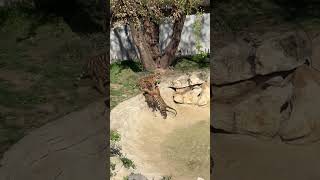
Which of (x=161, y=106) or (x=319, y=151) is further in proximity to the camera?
(x=161, y=106)

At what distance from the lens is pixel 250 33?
2.96m

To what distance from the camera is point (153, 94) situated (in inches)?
297

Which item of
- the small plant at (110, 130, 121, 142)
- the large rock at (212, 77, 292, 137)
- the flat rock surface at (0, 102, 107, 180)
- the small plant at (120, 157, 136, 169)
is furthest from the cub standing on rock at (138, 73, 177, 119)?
the flat rock surface at (0, 102, 107, 180)

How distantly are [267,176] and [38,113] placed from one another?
1.36 metres

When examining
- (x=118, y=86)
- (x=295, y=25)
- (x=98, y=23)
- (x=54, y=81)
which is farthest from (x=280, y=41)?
(x=118, y=86)

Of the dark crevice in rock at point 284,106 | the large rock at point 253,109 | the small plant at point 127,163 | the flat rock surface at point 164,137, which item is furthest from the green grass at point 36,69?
the small plant at point 127,163

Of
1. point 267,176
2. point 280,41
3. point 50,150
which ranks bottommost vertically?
point 267,176

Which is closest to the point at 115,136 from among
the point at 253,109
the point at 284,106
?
the point at 253,109

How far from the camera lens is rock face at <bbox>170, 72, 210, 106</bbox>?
767cm

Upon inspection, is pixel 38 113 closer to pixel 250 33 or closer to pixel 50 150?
pixel 50 150

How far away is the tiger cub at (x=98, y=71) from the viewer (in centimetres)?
291

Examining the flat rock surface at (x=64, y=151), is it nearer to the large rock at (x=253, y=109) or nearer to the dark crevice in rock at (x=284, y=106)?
the large rock at (x=253, y=109)

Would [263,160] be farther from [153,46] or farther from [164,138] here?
[153,46]

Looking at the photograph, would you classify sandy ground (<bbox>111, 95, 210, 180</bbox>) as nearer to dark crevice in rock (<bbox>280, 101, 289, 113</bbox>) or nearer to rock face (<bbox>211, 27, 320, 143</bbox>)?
rock face (<bbox>211, 27, 320, 143</bbox>)
